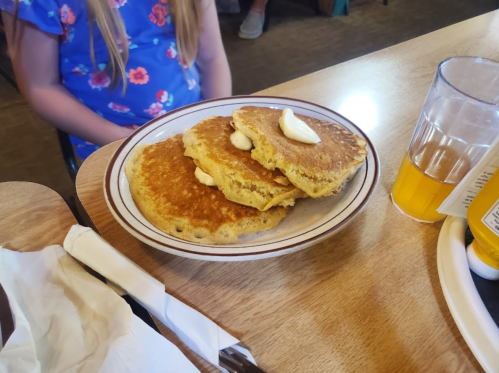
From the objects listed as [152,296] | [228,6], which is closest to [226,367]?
[152,296]

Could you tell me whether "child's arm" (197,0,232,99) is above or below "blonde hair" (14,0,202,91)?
below

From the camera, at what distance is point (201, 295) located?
546 mm

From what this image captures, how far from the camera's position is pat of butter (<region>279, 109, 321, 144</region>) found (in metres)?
0.64

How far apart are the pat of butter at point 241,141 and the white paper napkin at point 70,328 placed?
32 cm

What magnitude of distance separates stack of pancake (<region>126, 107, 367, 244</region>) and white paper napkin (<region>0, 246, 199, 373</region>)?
145 mm

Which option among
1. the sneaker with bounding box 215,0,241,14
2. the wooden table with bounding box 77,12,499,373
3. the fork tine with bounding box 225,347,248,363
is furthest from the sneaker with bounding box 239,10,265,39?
the fork tine with bounding box 225,347,248,363

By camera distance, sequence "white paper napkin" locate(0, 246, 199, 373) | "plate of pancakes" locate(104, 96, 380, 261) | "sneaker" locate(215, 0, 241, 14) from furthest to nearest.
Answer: "sneaker" locate(215, 0, 241, 14) < "plate of pancakes" locate(104, 96, 380, 261) < "white paper napkin" locate(0, 246, 199, 373)

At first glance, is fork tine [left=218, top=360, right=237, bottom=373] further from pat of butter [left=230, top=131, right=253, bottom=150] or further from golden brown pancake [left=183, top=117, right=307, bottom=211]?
pat of butter [left=230, top=131, right=253, bottom=150]

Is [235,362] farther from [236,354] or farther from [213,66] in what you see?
[213,66]

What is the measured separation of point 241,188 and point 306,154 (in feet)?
0.41

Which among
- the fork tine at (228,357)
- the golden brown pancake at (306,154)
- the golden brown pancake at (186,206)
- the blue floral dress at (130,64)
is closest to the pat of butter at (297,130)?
the golden brown pancake at (306,154)

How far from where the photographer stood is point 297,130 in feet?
2.12

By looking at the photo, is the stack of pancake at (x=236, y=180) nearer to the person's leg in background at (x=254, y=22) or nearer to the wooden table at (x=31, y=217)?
the wooden table at (x=31, y=217)

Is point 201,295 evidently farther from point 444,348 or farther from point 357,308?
point 444,348
